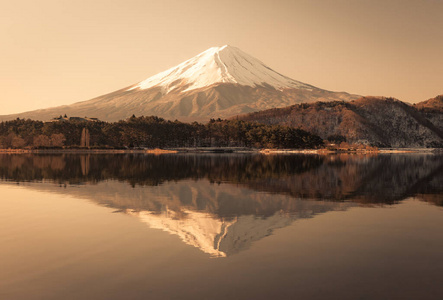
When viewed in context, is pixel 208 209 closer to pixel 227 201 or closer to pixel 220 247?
pixel 227 201

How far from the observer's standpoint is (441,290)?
13.0m

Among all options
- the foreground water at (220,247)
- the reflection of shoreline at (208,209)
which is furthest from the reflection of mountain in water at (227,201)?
the foreground water at (220,247)

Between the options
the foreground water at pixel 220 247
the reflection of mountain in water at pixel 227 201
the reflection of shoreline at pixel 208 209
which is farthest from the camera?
the reflection of mountain in water at pixel 227 201

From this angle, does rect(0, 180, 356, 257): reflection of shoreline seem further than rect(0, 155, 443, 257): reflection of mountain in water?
No

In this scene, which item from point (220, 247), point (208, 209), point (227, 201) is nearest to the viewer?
point (220, 247)

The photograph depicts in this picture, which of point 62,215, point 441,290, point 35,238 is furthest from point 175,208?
point 441,290

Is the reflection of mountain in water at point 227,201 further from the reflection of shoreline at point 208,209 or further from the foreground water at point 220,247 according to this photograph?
the foreground water at point 220,247

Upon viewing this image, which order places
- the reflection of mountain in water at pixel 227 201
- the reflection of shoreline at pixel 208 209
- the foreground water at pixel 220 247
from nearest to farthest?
the foreground water at pixel 220 247 < the reflection of shoreline at pixel 208 209 < the reflection of mountain in water at pixel 227 201

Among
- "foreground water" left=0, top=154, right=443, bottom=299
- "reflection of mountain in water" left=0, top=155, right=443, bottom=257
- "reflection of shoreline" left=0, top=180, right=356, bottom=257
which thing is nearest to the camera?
"foreground water" left=0, top=154, right=443, bottom=299

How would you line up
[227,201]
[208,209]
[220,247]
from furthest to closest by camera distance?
1. [227,201]
2. [208,209]
3. [220,247]

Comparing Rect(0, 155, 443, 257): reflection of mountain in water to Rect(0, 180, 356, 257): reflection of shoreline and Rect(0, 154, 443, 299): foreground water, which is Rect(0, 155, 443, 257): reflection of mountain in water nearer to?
Rect(0, 180, 356, 257): reflection of shoreline

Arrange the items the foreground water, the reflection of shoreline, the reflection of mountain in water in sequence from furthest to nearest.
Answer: the reflection of mountain in water → the reflection of shoreline → the foreground water

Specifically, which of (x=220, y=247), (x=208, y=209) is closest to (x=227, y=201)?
(x=208, y=209)

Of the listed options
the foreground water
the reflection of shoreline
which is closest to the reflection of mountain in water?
the reflection of shoreline
